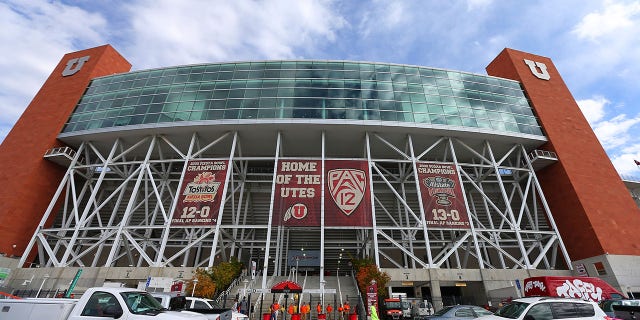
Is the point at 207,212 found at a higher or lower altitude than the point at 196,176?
lower

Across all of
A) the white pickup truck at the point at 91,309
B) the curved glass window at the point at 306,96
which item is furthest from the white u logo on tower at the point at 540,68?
the white pickup truck at the point at 91,309

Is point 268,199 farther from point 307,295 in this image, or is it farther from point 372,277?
point 372,277

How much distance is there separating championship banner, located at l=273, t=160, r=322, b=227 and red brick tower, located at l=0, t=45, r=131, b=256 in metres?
24.0

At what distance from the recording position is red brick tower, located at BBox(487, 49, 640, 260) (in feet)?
89.3

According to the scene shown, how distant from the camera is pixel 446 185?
28203mm

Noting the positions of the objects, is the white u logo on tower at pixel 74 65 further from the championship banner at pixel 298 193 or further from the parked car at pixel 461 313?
the parked car at pixel 461 313

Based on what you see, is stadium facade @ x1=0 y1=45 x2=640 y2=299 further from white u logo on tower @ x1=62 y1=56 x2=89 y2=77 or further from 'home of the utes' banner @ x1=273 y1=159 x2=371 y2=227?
white u logo on tower @ x1=62 y1=56 x2=89 y2=77

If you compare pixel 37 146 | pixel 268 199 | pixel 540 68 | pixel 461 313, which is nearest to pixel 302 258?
pixel 268 199

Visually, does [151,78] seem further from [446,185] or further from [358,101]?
[446,185]

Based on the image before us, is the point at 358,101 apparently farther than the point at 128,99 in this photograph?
No

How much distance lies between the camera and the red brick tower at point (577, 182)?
89.3ft

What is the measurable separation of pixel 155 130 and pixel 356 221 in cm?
2177

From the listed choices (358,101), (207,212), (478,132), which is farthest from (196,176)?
(478,132)

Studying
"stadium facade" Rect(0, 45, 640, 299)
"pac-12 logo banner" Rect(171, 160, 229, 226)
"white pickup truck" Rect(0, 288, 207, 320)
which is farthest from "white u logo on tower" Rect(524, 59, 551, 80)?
"white pickup truck" Rect(0, 288, 207, 320)
